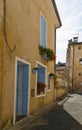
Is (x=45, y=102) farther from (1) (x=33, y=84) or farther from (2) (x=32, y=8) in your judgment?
(2) (x=32, y=8)

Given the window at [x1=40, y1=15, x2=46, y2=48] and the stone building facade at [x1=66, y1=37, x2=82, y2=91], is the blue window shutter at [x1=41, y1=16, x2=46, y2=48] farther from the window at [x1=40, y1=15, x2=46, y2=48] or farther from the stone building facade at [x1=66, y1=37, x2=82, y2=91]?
the stone building facade at [x1=66, y1=37, x2=82, y2=91]

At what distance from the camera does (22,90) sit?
9703 mm

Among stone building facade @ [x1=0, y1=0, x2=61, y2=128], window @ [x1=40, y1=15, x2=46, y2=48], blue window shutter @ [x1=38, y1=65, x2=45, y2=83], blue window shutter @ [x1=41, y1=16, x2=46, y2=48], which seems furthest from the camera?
blue window shutter @ [x1=38, y1=65, x2=45, y2=83]

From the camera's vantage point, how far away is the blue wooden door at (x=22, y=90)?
31.5 ft

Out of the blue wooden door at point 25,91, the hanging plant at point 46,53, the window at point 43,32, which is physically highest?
the window at point 43,32

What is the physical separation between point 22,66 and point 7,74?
2549 millimetres

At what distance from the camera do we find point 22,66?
31.9 ft

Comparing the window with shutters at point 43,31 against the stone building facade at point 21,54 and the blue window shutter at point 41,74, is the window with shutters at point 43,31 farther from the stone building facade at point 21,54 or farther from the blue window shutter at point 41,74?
the blue window shutter at point 41,74

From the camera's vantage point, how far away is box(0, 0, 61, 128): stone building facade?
7004 mm

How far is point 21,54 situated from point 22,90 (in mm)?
1764

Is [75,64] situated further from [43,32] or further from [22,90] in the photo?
[22,90]

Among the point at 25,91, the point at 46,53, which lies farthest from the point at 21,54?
the point at 46,53

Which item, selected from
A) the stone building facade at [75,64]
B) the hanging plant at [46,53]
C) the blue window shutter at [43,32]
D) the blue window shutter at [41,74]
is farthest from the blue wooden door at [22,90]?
the stone building facade at [75,64]

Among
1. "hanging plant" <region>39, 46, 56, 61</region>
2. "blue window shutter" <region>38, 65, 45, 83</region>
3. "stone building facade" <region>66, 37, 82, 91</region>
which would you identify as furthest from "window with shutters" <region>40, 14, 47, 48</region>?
"stone building facade" <region>66, 37, 82, 91</region>
